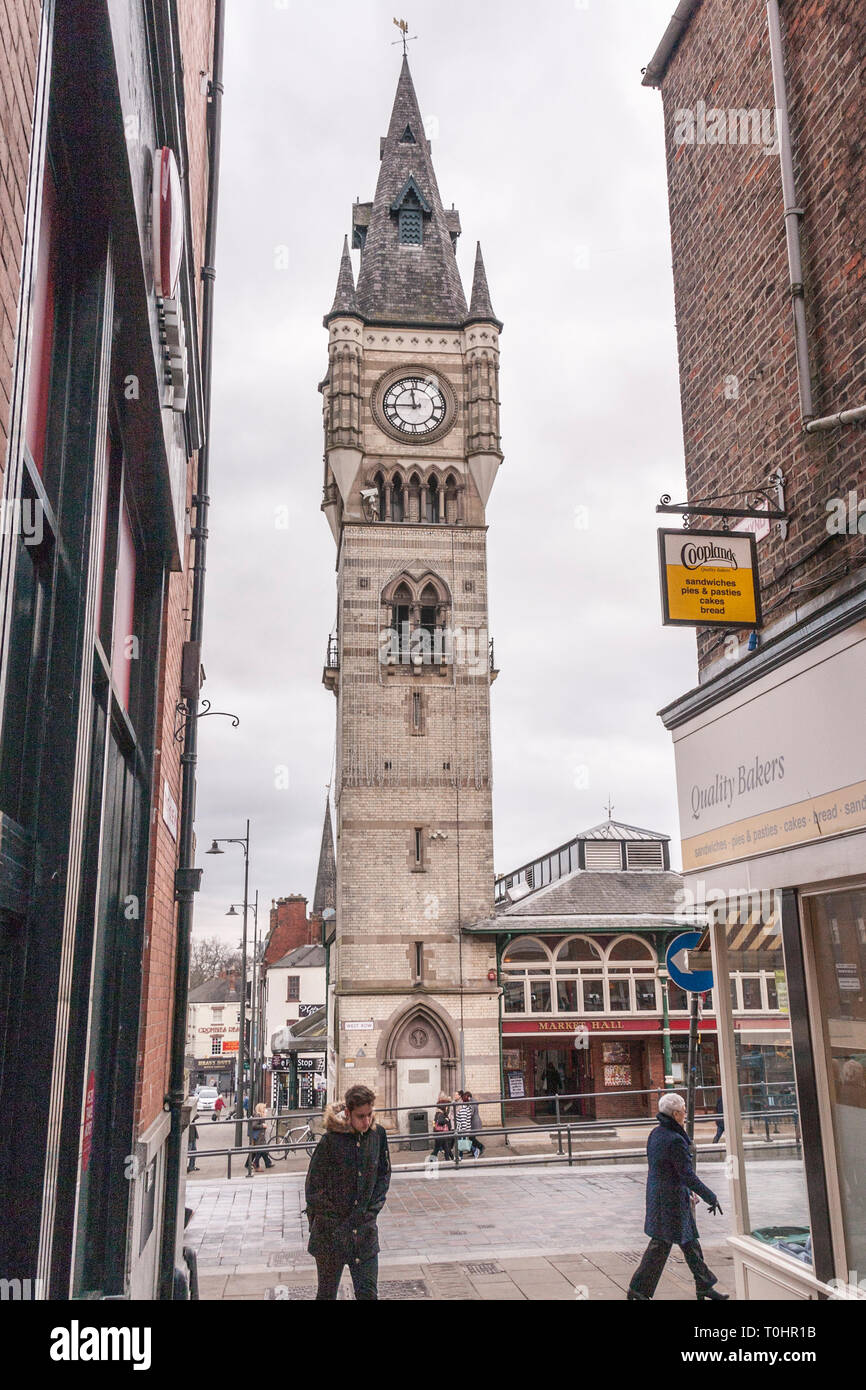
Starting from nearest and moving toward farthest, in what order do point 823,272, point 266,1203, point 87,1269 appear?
1. point 87,1269
2. point 823,272
3. point 266,1203

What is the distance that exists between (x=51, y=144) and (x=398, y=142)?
44161 millimetres

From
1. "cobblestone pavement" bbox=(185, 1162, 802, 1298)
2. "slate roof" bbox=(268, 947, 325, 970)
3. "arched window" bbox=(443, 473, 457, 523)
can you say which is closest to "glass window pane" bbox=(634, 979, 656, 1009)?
"cobblestone pavement" bbox=(185, 1162, 802, 1298)

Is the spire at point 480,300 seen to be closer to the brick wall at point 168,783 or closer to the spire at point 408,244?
the spire at point 408,244

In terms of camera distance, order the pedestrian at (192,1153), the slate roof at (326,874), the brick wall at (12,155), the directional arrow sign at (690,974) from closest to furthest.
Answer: the brick wall at (12,155) < the directional arrow sign at (690,974) < the pedestrian at (192,1153) < the slate roof at (326,874)

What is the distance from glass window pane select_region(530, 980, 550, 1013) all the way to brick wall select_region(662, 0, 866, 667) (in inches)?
931

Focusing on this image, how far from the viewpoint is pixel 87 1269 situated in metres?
5.04

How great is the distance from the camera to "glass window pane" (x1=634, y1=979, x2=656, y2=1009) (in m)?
30.6

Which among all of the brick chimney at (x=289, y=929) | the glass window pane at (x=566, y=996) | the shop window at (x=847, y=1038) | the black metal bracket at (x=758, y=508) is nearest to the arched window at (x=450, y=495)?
the glass window pane at (x=566, y=996)

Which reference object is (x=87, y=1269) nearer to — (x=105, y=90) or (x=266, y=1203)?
A: (x=105, y=90)

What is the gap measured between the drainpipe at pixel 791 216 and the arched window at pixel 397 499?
1061 inches

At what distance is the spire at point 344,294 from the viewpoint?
3525 centimetres

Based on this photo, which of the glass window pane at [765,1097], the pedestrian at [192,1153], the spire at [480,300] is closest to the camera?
the glass window pane at [765,1097]
